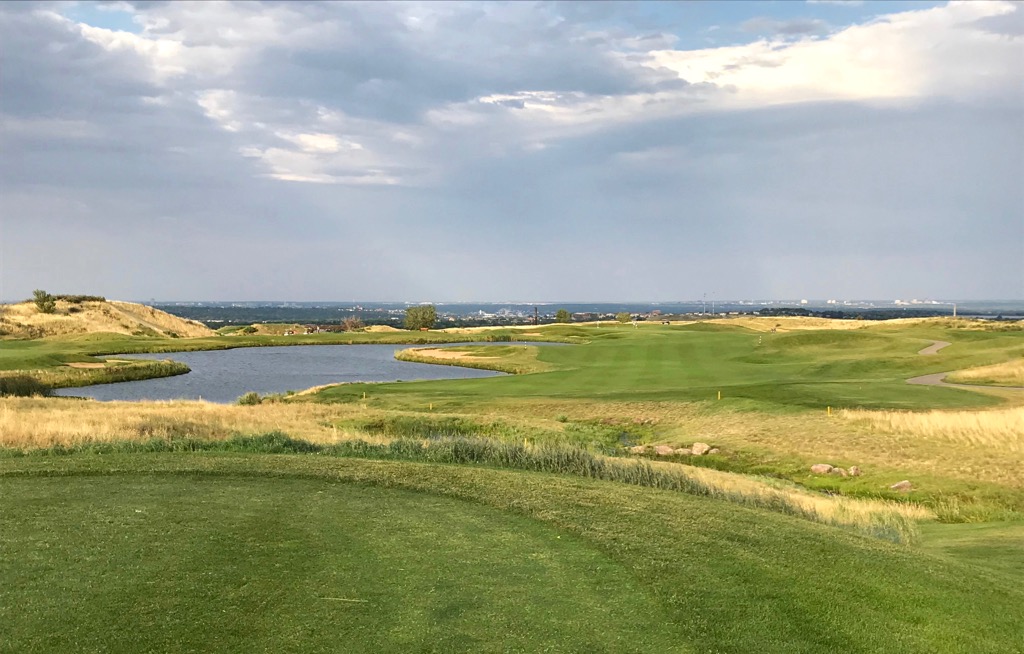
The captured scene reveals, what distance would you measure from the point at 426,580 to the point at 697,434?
21064 mm

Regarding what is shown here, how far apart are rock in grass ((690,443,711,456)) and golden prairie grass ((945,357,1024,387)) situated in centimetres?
1840

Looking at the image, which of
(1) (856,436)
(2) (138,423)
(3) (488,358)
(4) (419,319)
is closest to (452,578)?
(2) (138,423)

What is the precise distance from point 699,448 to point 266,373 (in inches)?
1724

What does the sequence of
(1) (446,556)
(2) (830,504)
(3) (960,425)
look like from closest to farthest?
(1) (446,556)
(2) (830,504)
(3) (960,425)

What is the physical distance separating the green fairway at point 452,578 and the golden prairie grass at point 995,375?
3042cm

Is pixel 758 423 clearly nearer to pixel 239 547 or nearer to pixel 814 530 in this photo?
pixel 814 530

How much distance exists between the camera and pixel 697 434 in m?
26.8

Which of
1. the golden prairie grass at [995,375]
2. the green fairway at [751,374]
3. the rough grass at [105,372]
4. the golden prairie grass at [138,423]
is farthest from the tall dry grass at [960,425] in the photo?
the rough grass at [105,372]

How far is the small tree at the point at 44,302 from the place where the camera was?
91.2 m

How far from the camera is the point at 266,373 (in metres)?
60.1

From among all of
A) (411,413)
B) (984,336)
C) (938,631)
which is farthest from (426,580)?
(984,336)

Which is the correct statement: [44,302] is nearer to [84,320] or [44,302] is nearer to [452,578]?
[84,320]

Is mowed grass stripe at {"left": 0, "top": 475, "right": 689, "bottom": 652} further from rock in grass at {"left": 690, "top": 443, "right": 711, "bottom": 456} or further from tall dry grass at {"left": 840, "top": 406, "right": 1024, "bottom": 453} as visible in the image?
tall dry grass at {"left": 840, "top": 406, "right": 1024, "bottom": 453}

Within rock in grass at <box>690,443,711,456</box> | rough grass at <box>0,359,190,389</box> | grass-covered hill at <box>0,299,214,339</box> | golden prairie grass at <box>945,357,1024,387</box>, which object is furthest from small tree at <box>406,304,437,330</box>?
rock in grass at <box>690,443,711,456</box>
